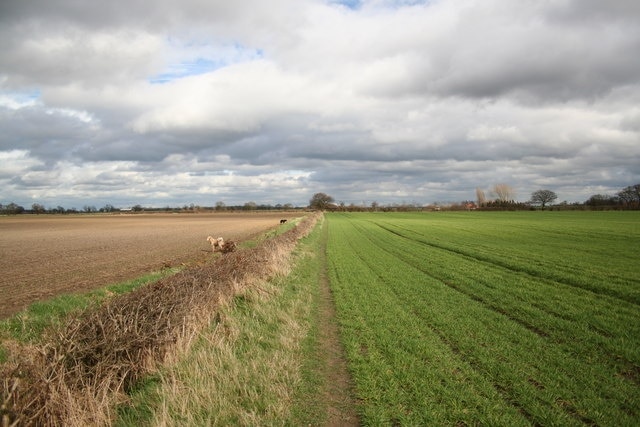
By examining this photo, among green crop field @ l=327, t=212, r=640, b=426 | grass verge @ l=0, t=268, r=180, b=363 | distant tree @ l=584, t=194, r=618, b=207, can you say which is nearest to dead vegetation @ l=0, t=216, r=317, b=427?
grass verge @ l=0, t=268, r=180, b=363

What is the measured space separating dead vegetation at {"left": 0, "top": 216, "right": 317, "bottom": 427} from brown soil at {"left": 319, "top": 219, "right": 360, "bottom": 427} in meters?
2.78

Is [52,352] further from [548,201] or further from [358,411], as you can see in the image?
[548,201]

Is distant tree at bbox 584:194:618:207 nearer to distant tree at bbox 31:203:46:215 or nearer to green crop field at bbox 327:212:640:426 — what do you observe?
green crop field at bbox 327:212:640:426

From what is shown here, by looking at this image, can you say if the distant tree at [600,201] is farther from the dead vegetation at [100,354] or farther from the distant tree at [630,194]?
the dead vegetation at [100,354]

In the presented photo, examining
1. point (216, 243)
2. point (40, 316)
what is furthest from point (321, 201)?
point (40, 316)

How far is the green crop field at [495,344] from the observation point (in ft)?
17.9

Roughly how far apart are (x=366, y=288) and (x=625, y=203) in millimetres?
126276

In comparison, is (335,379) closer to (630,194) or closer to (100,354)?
(100,354)

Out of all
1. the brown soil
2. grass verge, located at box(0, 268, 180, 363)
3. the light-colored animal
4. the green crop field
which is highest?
the light-colored animal

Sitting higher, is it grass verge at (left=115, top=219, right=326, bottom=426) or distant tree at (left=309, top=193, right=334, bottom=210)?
distant tree at (left=309, top=193, right=334, bottom=210)

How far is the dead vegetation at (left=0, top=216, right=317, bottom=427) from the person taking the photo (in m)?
4.54

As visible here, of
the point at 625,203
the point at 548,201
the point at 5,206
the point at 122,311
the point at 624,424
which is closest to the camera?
the point at 624,424

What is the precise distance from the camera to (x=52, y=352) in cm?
571

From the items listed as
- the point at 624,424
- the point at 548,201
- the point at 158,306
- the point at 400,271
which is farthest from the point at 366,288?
the point at 548,201
